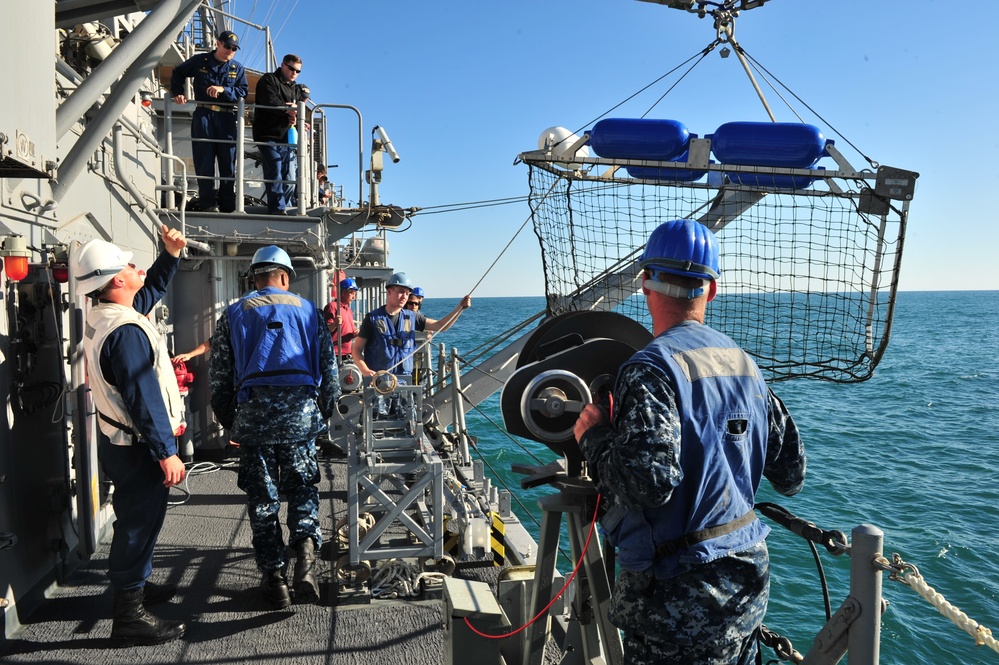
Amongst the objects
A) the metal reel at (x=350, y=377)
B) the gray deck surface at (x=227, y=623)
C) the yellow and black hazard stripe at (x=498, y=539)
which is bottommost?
the yellow and black hazard stripe at (x=498, y=539)

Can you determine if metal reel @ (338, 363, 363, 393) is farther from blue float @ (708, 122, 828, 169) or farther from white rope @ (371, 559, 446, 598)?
blue float @ (708, 122, 828, 169)

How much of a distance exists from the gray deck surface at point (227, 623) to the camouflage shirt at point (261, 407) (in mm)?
963

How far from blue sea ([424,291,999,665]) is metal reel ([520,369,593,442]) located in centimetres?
80

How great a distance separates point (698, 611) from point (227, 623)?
2806mm

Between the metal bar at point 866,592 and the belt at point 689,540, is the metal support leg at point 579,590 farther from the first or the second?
the metal bar at point 866,592

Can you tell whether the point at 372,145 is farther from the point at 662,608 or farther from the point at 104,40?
the point at 662,608

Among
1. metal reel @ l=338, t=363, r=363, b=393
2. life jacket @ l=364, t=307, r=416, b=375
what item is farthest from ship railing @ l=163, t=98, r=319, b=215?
metal reel @ l=338, t=363, r=363, b=393

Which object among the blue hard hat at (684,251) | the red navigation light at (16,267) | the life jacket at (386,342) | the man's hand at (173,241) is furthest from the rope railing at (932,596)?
the life jacket at (386,342)

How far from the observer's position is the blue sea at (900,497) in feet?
30.0

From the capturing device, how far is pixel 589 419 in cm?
212

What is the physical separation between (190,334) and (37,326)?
3.60 metres

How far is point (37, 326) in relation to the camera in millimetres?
3986

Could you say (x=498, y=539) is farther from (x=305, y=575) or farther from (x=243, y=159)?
(x=243, y=159)

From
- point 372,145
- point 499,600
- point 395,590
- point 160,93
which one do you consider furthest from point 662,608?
point 160,93
